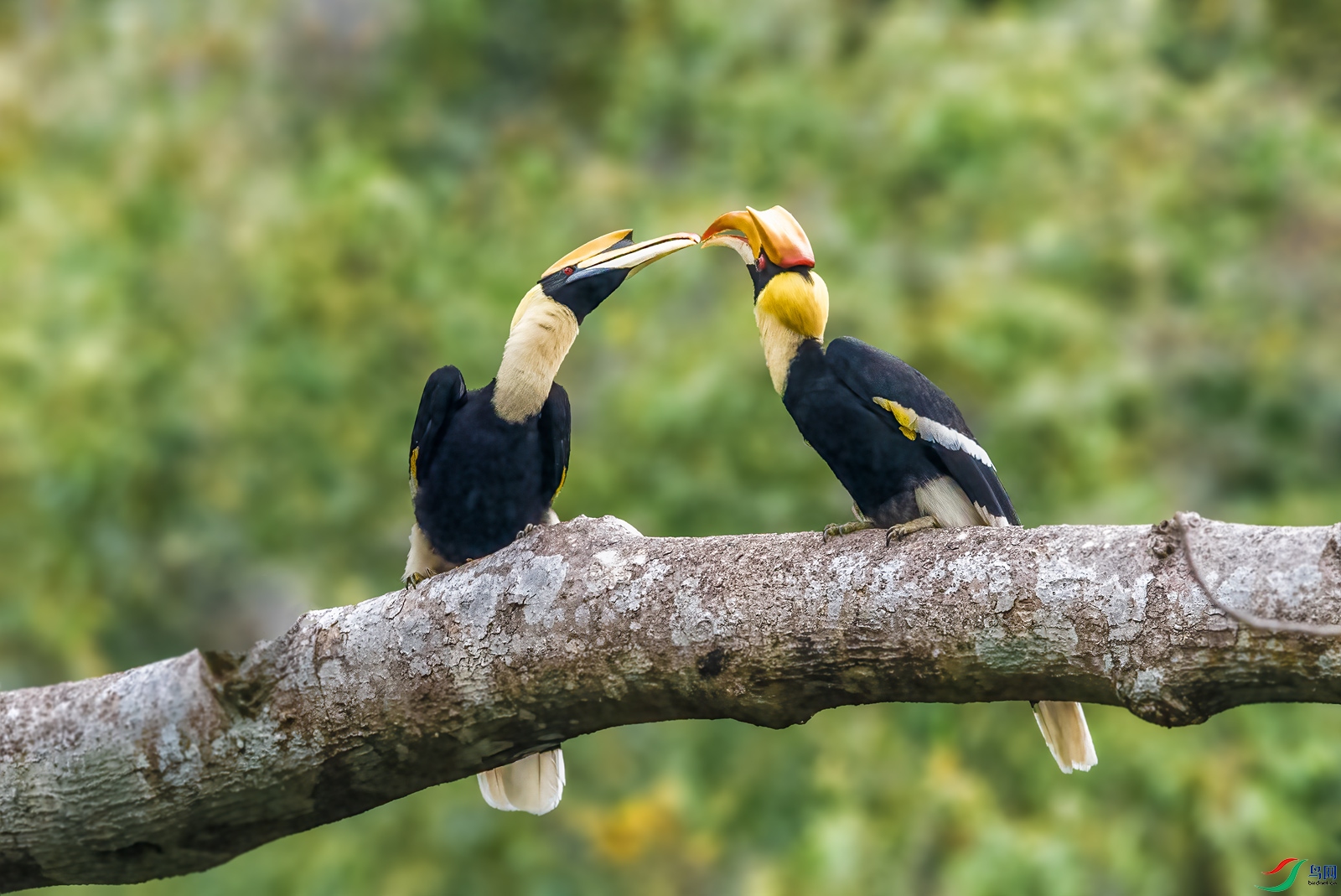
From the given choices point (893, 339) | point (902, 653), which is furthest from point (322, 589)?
point (902, 653)

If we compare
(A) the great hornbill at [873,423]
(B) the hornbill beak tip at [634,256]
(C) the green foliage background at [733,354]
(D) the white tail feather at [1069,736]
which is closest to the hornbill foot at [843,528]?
(A) the great hornbill at [873,423]

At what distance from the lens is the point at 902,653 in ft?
6.16

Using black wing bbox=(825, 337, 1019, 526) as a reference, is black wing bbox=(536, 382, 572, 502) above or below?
above

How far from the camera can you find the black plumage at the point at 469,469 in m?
3.15

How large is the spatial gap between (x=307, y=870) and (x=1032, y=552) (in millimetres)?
4605

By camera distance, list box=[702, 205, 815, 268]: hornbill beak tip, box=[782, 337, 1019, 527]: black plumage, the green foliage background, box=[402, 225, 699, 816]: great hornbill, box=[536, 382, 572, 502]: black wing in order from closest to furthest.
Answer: box=[782, 337, 1019, 527]: black plumage
box=[702, 205, 815, 268]: hornbill beak tip
box=[402, 225, 699, 816]: great hornbill
box=[536, 382, 572, 502]: black wing
the green foliage background

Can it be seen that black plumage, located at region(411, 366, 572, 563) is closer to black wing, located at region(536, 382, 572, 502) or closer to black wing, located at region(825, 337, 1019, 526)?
black wing, located at region(536, 382, 572, 502)

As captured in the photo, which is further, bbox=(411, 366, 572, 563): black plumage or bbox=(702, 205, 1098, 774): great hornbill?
bbox=(411, 366, 572, 563): black plumage

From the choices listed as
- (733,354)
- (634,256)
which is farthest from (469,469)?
(733,354)

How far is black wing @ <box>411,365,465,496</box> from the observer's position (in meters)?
3.20

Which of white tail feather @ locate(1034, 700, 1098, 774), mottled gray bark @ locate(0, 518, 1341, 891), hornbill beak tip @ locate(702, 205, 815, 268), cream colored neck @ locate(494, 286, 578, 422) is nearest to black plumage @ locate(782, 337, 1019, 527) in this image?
hornbill beak tip @ locate(702, 205, 815, 268)

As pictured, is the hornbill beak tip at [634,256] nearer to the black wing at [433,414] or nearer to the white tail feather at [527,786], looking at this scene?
the black wing at [433,414]

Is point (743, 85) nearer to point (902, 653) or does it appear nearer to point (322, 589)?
point (322, 589)

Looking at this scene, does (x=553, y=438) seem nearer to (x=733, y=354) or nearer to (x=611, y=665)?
(x=611, y=665)
